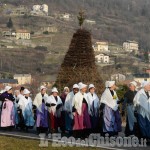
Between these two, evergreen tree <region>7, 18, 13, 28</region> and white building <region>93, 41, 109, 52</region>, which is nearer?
white building <region>93, 41, 109, 52</region>

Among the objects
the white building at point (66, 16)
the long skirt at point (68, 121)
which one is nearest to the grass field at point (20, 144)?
the long skirt at point (68, 121)

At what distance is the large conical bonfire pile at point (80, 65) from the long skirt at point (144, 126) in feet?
27.4

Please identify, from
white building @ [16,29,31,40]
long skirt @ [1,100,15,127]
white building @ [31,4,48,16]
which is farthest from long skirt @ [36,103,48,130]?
white building @ [31,4,48,16]

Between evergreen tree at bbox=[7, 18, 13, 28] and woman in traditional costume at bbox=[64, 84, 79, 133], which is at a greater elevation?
evergreen tree at bbox=[7, 18, 13, 28]

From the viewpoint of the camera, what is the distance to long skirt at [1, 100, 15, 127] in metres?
17.5

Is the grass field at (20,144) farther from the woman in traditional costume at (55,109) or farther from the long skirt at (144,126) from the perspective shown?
the woman in traditional costume at (55,109)

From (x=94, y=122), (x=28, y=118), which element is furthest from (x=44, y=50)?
(x=94, y=122)

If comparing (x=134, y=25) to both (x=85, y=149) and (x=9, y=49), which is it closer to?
(x=9, y=49)

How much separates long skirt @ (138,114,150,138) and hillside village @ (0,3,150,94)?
2001 inches

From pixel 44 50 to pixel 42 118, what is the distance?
102 meters

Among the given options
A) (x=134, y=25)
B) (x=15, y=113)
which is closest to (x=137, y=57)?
(x=134, y=25)

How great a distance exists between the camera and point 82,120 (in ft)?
48.4

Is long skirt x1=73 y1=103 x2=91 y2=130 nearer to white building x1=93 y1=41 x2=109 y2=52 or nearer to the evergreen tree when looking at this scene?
white building x1=93 y1=41 x2=109 y2=52

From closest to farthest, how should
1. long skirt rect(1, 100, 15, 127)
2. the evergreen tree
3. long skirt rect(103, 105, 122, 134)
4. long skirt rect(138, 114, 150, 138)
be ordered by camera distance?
long skirt rect(138, 114, 150, 138) → long skirt rect(103, 105, 122, 134) → long skirt rect(1, 100, 15, 127) → the evergreen tree
